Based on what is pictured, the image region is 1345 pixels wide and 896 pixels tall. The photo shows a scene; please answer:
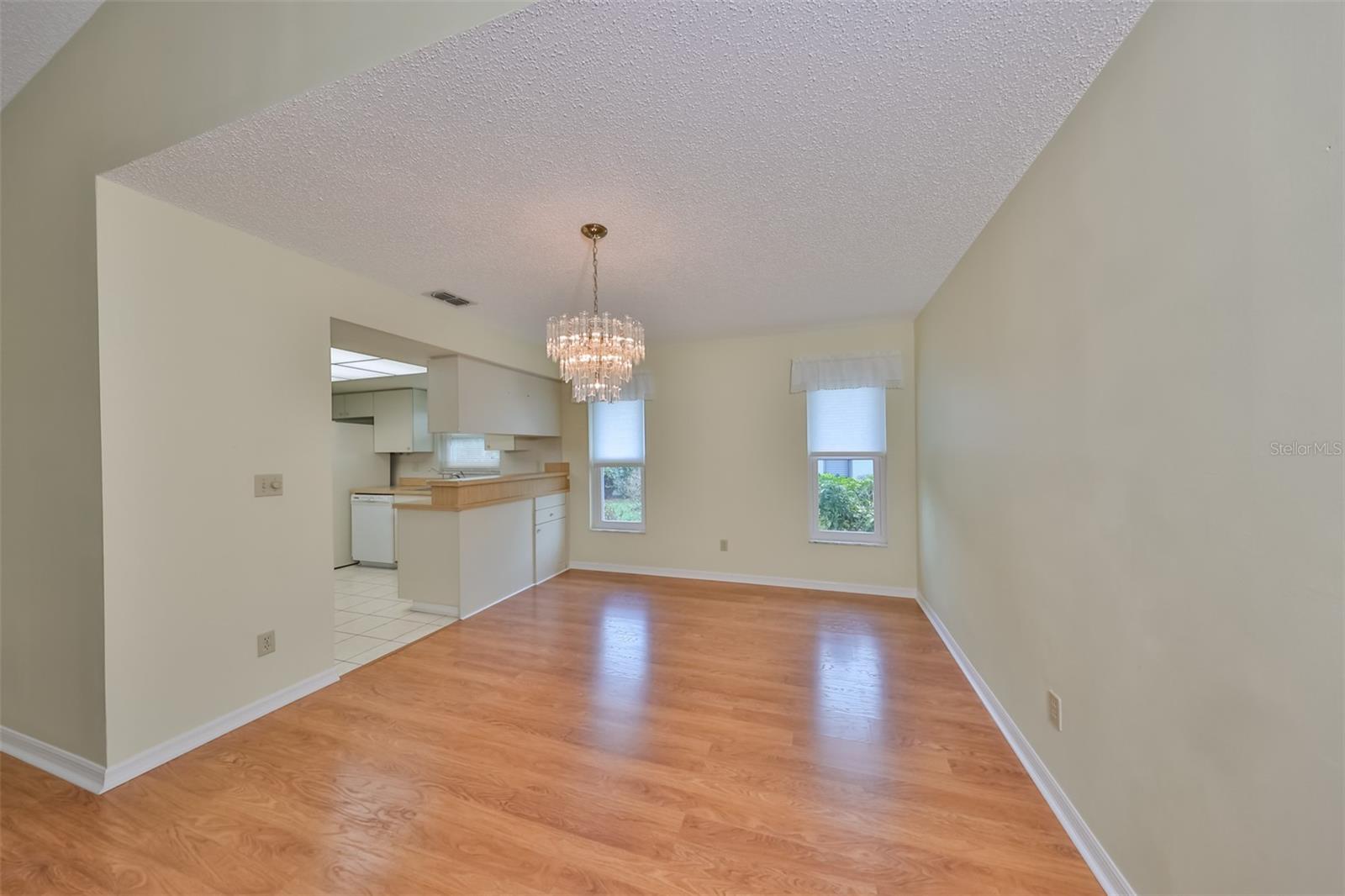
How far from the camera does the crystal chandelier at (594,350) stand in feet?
8.34

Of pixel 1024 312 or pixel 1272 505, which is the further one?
pixel 1024 312

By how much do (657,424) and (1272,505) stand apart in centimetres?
415

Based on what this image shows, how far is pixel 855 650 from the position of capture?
2.97 meters

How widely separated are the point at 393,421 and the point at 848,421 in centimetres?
529

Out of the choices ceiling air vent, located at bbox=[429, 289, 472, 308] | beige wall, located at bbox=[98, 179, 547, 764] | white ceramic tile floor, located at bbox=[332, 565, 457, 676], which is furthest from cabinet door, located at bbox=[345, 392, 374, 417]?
beige wall, located at bbox=[98, 179, 547, 764]

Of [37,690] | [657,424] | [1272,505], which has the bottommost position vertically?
[37,690]

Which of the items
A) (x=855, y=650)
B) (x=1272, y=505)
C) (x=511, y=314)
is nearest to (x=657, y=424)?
(x=511, y=314)

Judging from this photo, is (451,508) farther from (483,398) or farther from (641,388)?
(641,388)

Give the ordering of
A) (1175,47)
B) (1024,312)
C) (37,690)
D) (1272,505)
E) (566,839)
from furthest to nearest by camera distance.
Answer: (37,690), (1024,312), (566,839), (1175,47), (1272,505)

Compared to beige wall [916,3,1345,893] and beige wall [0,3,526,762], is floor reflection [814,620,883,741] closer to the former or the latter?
beige wall [916,3,1345,893]

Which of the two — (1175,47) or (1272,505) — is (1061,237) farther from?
(1272,505)

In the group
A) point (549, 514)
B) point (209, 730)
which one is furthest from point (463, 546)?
point (209, 730)

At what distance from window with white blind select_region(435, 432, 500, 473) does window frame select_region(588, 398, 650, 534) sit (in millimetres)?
1444

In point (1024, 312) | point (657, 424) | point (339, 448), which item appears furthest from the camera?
point (339, 448)
